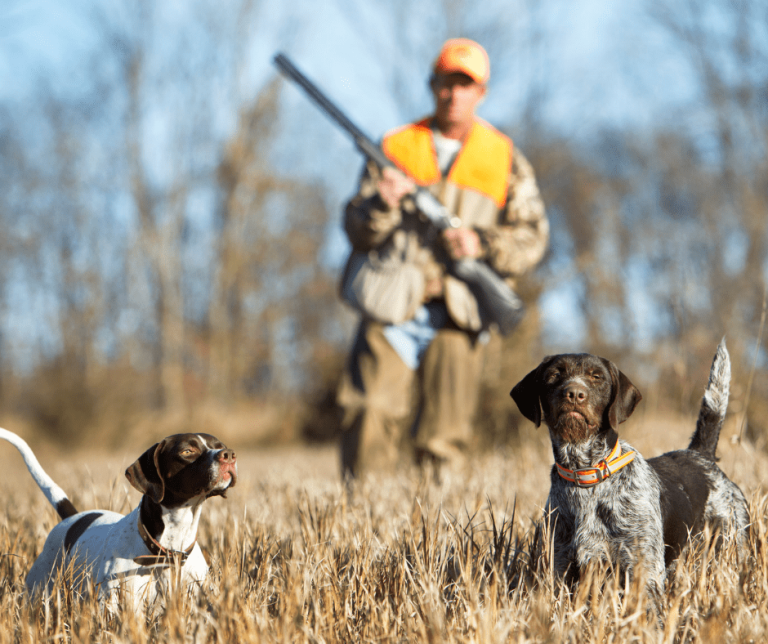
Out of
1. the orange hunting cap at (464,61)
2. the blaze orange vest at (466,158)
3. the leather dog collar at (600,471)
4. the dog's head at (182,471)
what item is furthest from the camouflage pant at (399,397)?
the leather dog collar at (600,471)

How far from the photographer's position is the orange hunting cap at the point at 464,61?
4812mm

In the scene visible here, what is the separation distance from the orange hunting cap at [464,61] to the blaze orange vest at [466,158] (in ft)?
1.26

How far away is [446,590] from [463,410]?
113 inches

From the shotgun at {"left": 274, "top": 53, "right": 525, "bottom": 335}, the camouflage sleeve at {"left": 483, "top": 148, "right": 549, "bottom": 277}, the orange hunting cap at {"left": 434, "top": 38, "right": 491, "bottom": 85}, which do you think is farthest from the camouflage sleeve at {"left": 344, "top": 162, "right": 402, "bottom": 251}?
the orange hunting cap at {"left": 434, "top": 38, "right": 491, "bottom": 85}

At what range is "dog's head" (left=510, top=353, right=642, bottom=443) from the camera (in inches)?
91.4

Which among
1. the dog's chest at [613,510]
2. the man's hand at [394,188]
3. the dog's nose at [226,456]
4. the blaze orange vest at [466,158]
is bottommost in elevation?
the dog's chest at [613,510]

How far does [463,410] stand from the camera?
532 cm

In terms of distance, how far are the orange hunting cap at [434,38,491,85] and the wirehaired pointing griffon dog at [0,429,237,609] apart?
3.11 m

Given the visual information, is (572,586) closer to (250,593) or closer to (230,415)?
(250,593)

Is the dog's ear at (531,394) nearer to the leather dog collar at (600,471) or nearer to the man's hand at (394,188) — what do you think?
the leather dog collar at (600,471)

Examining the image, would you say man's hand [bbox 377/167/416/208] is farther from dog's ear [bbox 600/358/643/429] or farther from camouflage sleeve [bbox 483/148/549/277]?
dog's ear [bbox 600/358/643/429]

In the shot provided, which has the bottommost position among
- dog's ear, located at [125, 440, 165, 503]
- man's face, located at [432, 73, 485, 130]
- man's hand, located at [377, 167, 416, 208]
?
dog's ear, located at [125, 440, 165, 503]

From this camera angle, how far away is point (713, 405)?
2.88m

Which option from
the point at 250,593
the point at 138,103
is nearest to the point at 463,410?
the point at 250,593
